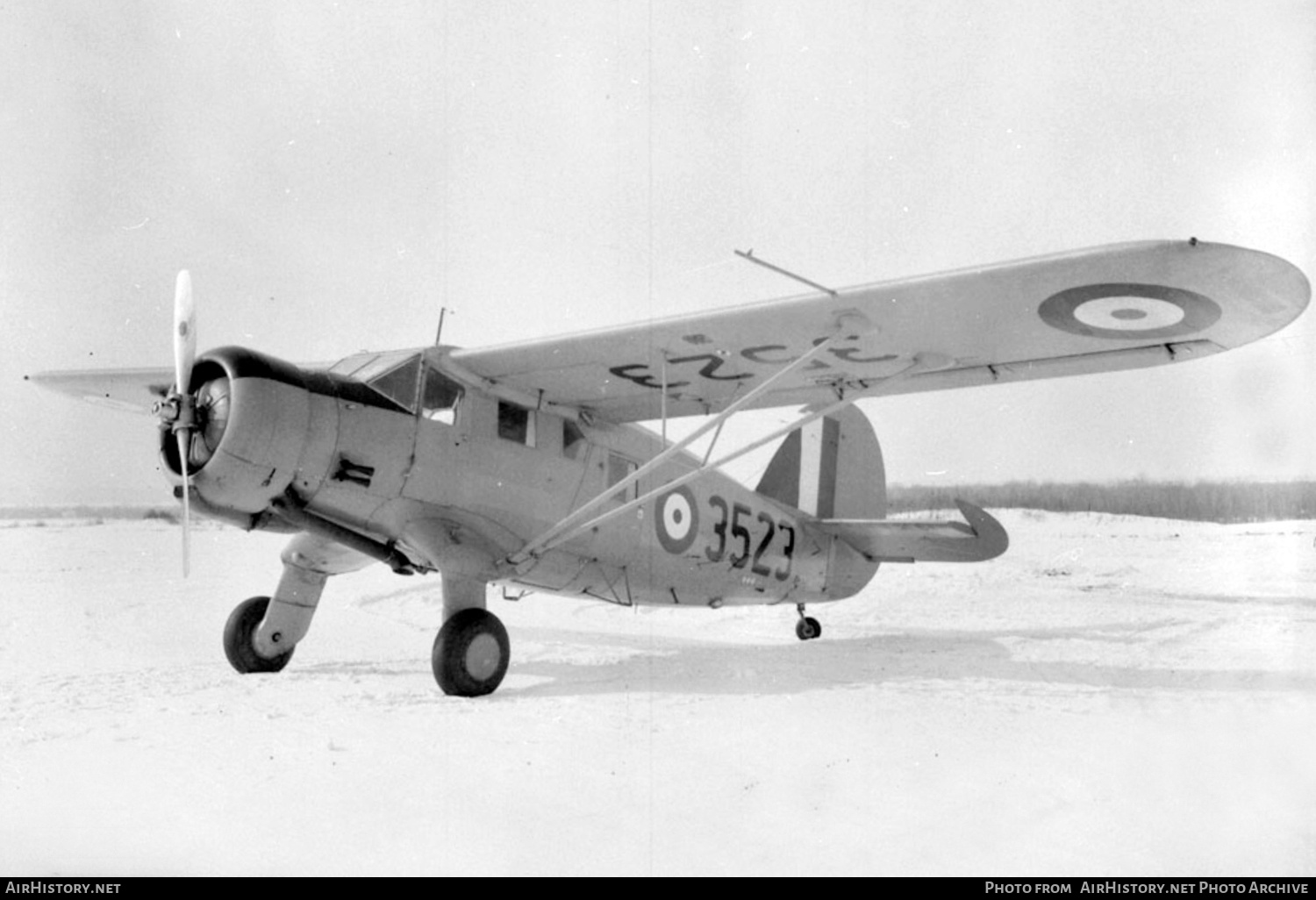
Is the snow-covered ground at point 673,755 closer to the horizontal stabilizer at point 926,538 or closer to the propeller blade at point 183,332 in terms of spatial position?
the horizontal stabilizer at point 926,538

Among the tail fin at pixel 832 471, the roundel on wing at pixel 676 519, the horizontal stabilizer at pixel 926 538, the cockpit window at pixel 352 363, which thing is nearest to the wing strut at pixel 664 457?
the roundel on wing at pixel 676 519

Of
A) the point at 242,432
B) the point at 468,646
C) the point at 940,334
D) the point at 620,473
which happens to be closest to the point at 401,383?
the point at 242,432

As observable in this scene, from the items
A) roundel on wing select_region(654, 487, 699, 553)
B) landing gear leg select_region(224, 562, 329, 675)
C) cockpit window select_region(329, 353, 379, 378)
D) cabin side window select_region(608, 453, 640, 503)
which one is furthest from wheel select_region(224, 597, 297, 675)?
roundel on wing select_region(654, 487, 699, 553)

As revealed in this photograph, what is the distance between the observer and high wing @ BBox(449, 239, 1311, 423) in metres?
4.11

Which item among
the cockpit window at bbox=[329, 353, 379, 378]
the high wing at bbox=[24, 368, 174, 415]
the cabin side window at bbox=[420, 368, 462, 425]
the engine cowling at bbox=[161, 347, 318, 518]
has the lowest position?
the engine cowling at bbox=[161, 347, 318, 518]

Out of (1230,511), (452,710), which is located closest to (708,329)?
(452,710)

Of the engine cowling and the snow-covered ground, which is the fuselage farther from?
the snow-covered ground

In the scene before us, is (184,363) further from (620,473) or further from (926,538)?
(926,538)

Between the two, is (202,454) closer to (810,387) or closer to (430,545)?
(430,545)

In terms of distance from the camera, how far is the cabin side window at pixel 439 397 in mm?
5680

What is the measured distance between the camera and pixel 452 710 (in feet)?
15.6

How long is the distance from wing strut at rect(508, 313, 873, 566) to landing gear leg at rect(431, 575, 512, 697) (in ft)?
1.92

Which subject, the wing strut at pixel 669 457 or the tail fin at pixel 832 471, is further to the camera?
the tail fin at pixel 832 471

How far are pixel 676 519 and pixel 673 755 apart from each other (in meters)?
3.58
